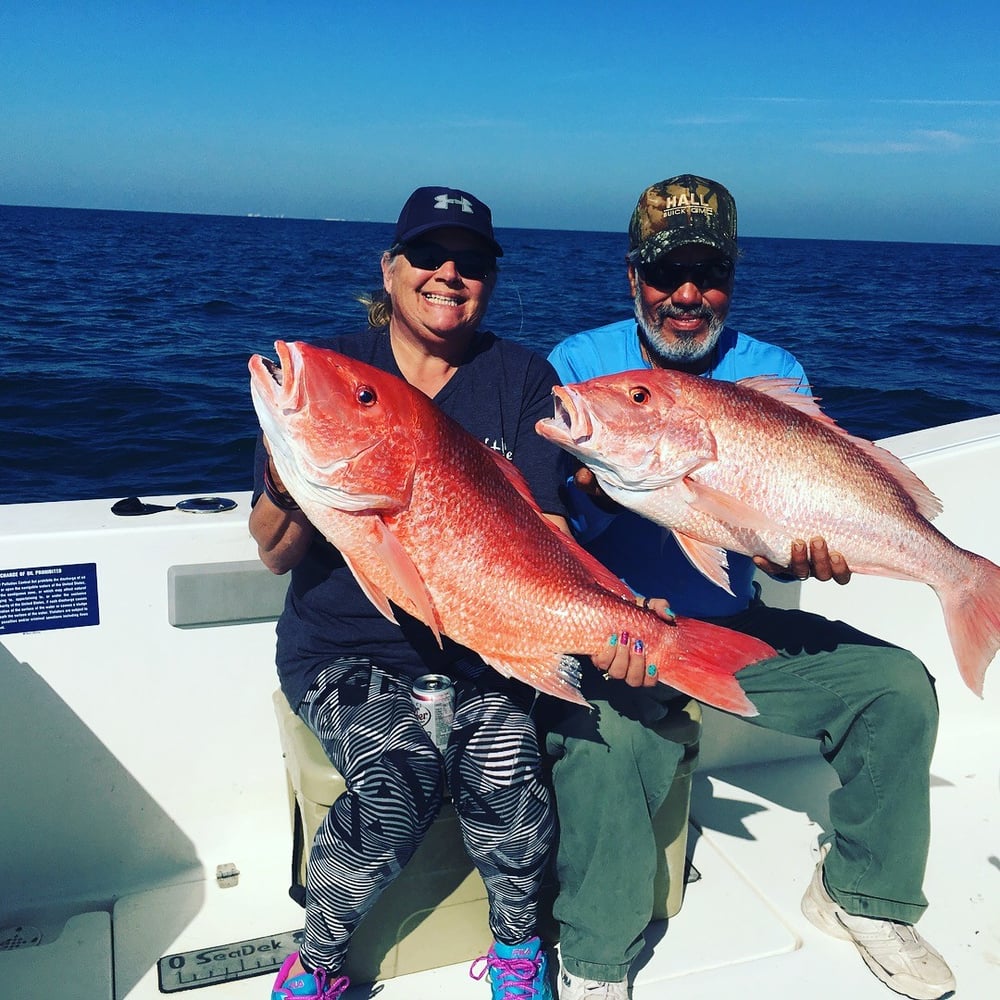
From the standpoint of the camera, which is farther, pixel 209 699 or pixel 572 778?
pixel 209 699

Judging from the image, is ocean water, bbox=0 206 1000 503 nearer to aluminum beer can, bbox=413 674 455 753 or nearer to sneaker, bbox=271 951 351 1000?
aluminum beer can, bbox=413 674 455 753

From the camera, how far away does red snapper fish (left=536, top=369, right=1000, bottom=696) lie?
7.13 feet

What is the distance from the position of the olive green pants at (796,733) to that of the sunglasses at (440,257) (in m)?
1.11

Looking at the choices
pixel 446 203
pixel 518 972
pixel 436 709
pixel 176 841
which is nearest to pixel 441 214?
pixel 446 203

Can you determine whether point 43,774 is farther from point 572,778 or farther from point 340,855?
point 572,778

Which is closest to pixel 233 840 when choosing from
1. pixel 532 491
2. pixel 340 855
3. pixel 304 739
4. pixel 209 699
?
pixel 209 699

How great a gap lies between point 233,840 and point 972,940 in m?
2.17

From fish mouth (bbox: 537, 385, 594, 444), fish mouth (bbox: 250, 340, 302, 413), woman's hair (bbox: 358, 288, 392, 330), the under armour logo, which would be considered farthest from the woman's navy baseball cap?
fish mouth (bbox: 250, 340, 302, 413)

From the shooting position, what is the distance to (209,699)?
279cm

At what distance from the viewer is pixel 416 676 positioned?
2424 millimetres

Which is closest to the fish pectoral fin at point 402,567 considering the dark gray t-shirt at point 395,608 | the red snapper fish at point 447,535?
the red snapper fish at point 447,535

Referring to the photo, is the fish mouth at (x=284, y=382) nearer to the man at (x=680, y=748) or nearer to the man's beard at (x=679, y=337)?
the man at (x=680, y=748)

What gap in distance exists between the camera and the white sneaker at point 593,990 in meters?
2.32

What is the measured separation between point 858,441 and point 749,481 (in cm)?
39
